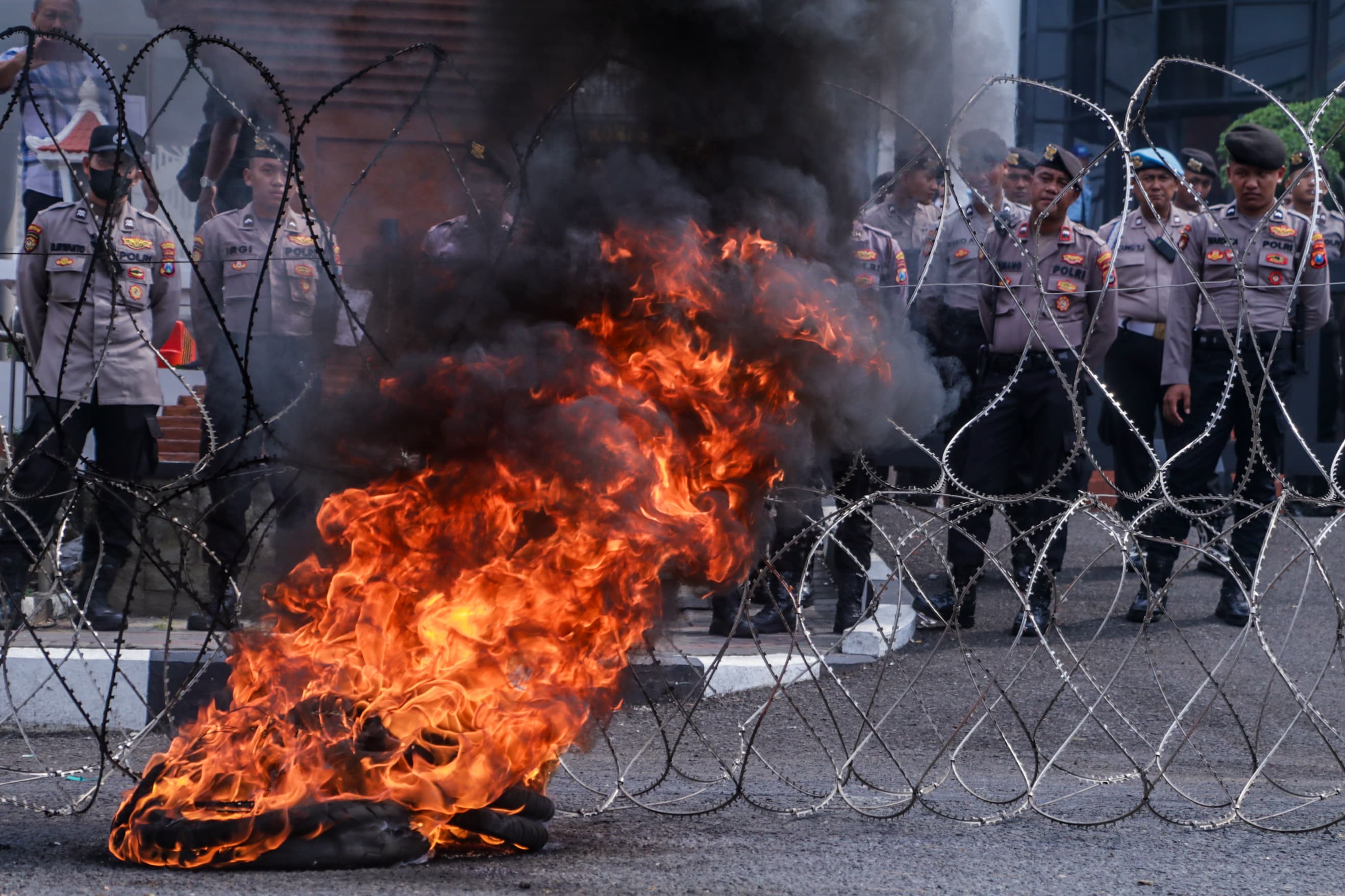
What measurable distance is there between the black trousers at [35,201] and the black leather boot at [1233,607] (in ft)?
23.9

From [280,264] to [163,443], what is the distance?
271 cm

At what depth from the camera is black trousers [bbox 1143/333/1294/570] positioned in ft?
26.6

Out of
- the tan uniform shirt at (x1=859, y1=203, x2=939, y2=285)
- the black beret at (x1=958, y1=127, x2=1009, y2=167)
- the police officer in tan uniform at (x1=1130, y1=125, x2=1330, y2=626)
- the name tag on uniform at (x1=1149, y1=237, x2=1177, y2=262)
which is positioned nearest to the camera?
the black beret at (x1=958, y1=127, x2=1009, y2=167)

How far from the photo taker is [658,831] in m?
4.83

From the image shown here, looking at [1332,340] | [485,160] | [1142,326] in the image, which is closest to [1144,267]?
[1142,326]

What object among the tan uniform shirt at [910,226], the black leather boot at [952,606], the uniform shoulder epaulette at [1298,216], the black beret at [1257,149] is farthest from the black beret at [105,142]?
the uniform shoulder epaulette at [1298,216]

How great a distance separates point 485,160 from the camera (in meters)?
5.85

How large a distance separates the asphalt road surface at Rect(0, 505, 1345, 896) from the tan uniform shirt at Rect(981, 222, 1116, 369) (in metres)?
1.63

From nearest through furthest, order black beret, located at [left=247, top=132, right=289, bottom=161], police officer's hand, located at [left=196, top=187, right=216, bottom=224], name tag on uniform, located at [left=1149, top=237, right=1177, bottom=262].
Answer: black beret, located at [left=247, top=132, right=289, bottom=161] → police officer's hand, located at [left=196, top=187, right=216, bottom=224] → name tag on uniform, located at [left=1149, top=237, right=1177, bottom=262]

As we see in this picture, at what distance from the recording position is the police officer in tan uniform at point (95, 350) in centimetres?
733

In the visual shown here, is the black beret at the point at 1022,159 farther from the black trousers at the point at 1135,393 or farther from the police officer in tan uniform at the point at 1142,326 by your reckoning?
the black trousers at the point at 1135,393

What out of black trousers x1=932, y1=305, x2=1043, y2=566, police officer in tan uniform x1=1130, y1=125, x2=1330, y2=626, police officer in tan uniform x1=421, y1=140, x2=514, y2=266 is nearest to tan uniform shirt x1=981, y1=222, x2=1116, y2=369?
black trousers x1=932, y1=305, x2=1043, y2=566

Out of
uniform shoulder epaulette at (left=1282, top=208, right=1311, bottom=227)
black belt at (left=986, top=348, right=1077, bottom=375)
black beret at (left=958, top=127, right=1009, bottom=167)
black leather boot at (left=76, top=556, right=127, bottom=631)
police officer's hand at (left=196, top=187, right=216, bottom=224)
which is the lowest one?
black leather boot at (left=76, top=556, right=127, bottom=631)

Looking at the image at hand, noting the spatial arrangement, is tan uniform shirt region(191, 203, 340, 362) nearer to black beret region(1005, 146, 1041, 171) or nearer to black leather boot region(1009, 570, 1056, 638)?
black leather boot region(1009, 570, 1056, 638)
